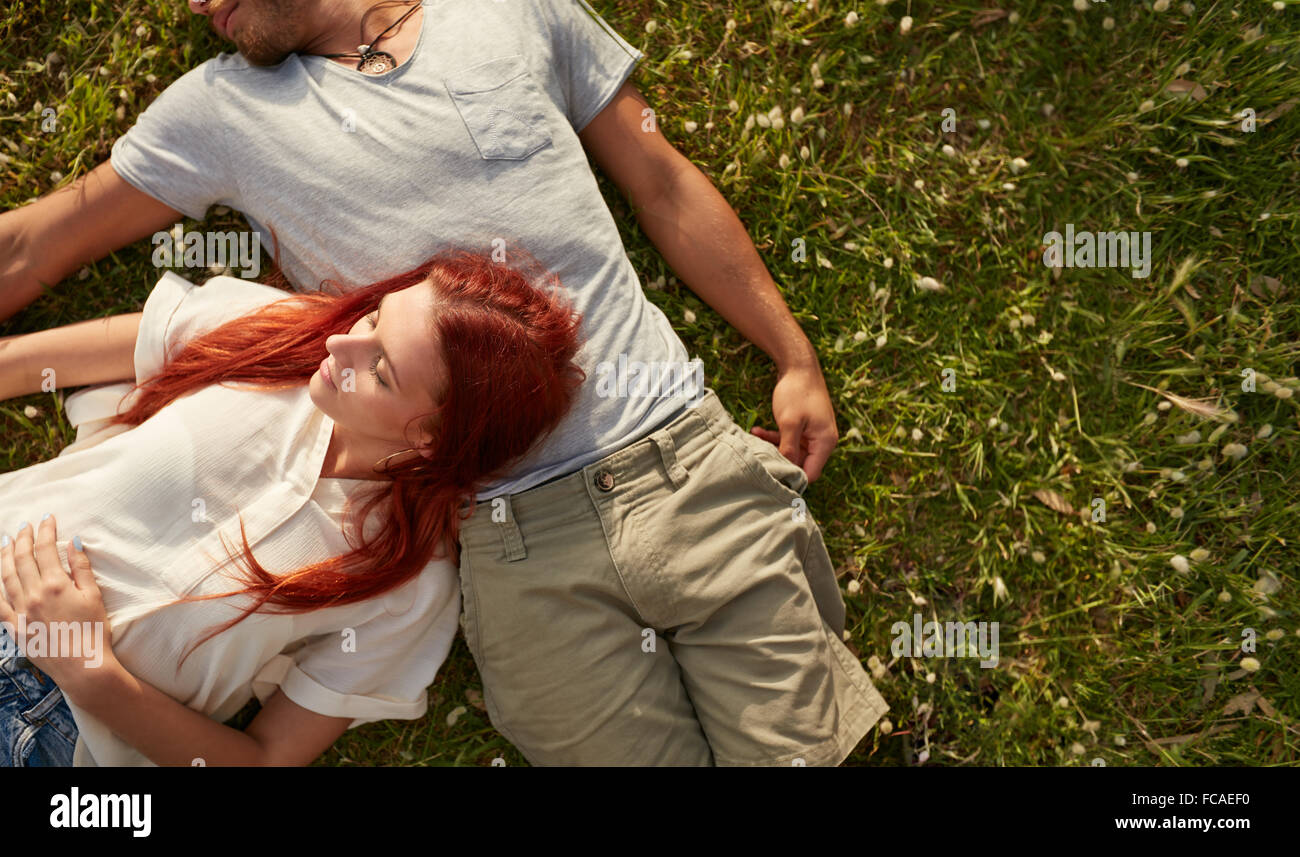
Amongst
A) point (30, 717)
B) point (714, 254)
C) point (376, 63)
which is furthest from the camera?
point (714, 254)

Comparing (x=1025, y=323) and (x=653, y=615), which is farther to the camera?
(x=1025, y=323)

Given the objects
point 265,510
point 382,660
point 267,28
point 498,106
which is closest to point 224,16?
point 267,28

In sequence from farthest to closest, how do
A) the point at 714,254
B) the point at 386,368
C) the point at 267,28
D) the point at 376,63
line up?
1. the point at 714,254
2. the point at 376,63
3. the point at 267,28
4. the point at 386,368

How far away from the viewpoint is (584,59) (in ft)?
11.1

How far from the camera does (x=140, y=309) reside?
3666 mm

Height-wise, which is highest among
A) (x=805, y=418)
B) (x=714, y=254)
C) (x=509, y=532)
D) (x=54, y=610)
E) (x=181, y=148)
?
(x=181, y=148)

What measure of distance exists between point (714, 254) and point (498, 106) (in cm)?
106

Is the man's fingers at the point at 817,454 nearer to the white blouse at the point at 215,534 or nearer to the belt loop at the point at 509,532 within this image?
the belt loop at the point at 509,532

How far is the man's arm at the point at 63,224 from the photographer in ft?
10.9

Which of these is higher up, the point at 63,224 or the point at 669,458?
the point at 63,224

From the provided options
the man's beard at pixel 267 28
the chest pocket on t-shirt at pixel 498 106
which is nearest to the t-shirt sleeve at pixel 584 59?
the chest pocket on t-shirt at pixel 498 106

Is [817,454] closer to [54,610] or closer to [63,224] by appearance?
[54,610]
